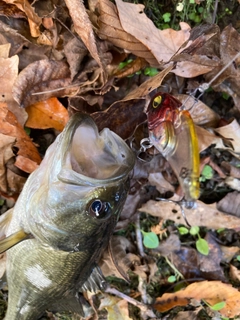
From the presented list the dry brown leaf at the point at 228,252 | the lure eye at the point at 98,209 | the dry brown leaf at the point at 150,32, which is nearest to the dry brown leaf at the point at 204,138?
the dry brown leaf at the point at 150,32

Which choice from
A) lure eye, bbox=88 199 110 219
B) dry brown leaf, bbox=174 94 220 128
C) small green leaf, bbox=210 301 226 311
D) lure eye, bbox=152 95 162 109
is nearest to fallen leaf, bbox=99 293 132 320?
small green leaf, bbox=210 301 226 311

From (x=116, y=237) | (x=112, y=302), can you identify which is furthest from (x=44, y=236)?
(x=112, y=302)

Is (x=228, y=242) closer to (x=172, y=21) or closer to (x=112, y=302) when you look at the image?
(x=112, y=302)

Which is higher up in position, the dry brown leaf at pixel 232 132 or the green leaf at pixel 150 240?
the dry brown leaf at pixel 232 132

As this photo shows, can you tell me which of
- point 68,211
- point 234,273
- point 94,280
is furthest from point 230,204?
point 68,211

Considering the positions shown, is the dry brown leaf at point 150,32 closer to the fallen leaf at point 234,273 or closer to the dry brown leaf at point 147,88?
the dry brown leaf at point 147,88

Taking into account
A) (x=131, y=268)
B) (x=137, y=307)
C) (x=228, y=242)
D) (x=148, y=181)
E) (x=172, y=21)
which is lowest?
(x=137, y=307)

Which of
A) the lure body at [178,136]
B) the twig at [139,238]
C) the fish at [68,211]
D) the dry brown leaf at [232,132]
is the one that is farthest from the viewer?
the twig at [139,238]
